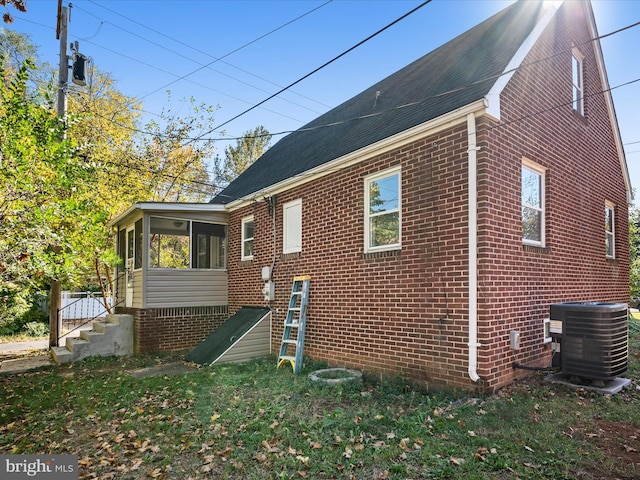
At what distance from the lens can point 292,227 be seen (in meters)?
9.79

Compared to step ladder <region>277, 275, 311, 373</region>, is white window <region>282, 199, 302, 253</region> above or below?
above

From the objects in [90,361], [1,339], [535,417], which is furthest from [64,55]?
[535,417]

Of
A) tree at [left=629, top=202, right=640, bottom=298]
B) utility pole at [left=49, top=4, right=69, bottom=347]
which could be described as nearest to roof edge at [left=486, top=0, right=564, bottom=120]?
utility pole at [left=49, top=4, right=69, bottom=347]

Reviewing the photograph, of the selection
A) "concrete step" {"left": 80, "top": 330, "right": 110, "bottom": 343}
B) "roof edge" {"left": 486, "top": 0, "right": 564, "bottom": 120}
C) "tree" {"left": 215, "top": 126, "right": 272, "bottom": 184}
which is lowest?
"concrete step" {"left": 80, "top": 330, "right": 110, "bottom": 343}

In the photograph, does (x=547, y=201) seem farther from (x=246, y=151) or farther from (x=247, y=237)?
(x=246, y=151)

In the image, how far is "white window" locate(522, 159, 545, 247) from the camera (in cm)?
679

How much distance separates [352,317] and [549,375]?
3368 millimetres

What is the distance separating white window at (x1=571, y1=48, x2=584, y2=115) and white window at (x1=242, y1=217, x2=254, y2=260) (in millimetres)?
8281

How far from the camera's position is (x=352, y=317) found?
771cm

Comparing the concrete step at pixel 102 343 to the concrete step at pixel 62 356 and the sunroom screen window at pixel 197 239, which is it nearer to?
the concrete step at pixel 62 356

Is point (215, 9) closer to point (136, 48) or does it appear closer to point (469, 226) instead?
point (136, 48)

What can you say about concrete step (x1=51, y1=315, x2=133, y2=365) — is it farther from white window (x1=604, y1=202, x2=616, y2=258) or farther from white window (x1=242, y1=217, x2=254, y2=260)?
white window (x1=604, y1=202, x2=616, y2=258)

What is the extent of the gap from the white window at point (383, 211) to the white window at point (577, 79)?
470cm

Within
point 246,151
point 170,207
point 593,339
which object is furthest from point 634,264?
point 246,151
